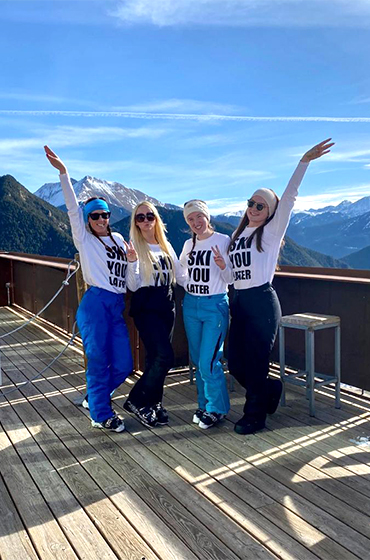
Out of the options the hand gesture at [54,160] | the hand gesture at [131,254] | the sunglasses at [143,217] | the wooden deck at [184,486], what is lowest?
the wooden deck at [184,486]

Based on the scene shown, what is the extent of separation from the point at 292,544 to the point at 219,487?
61cm

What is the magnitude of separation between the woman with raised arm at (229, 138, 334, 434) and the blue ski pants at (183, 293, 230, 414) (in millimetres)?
134

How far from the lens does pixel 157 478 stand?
301 cm

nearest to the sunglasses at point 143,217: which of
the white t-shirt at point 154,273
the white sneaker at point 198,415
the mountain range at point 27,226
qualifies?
the white t-shirt at point 154,273

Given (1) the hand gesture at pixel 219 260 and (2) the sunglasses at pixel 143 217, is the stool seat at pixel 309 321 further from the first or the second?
(2) the sunglasses at pixel 143 217

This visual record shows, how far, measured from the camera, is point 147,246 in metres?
3.84

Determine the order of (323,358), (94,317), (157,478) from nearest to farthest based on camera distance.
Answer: (157,478)
(94,317)
(323,358)

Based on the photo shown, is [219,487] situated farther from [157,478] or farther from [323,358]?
[323,358]

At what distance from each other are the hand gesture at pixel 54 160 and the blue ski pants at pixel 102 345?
0.88 meters

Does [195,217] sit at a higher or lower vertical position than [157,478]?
higher

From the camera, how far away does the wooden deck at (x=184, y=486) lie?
2.38 meters

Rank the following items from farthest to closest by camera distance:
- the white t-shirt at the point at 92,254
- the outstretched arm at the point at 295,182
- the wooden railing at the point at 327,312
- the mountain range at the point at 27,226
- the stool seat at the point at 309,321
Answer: the mountain range at the point at 27,226, the wooden railing at the point at 327,312, the stool seat at the point at 309,321, the white t-shirt at the point at 92,254, the outstretched arm at the point at 295,182

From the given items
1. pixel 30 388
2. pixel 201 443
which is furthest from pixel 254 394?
pixel 30 388

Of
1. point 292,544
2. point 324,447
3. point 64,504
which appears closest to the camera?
point 292,544
